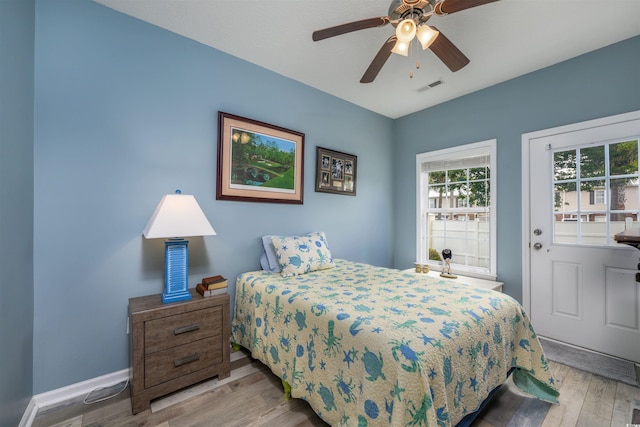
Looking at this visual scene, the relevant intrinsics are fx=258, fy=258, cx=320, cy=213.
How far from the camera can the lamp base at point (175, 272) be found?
1781 millimetres

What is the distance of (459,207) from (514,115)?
1.16 meters

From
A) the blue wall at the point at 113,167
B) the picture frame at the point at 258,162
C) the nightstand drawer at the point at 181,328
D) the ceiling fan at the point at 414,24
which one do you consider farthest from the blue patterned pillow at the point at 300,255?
the ceiling fan at the point at 414,24

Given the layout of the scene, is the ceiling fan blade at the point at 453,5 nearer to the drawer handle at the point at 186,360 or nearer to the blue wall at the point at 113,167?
the blue wall at the point at 113,167

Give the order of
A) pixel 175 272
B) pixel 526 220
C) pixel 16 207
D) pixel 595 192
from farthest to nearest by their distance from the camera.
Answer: pixel 526 220
pixel 595 192
pixel 175 272
pixel 16 207

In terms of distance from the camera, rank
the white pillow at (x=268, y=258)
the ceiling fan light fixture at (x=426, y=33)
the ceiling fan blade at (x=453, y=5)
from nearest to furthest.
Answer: the ceiling fan blade at (x=453, y=5) < the ceiling fan light fixture at (x=426, y=33) < the white pillow at (x=268, y=258)

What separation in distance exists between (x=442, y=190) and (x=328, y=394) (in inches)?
117

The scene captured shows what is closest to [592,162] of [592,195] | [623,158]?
[623,158]

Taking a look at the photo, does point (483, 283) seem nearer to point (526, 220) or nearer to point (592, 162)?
point (526, 220)

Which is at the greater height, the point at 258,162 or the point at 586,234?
the point at 258,162

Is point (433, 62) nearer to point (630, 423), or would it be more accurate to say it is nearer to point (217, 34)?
point (217, 34)

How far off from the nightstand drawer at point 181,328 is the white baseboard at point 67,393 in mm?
585

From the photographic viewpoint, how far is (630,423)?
4.88 feet

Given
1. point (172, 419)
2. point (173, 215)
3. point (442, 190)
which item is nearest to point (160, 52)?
point (173, 215)

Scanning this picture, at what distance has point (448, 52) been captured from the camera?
1678 mm
